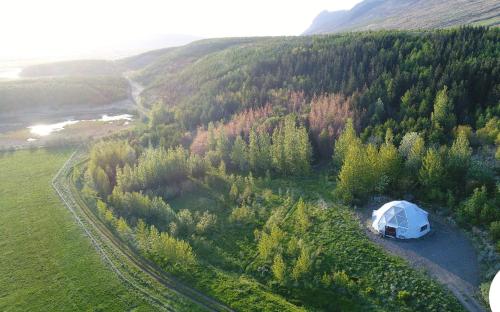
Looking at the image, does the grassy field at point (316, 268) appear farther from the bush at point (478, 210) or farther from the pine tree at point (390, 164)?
the bush at point (478, 210)

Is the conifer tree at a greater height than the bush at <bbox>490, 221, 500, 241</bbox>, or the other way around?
Answer: the bush at <bbox>490, 221, 500, 241</bbox>

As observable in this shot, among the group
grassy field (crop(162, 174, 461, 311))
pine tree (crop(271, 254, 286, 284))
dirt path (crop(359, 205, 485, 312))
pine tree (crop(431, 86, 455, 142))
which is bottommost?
grassy field (crop(162, 174, 461, 311))

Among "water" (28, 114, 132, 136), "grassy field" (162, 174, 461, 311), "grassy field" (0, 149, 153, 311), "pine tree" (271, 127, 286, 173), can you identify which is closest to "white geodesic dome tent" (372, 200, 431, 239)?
"grassy field" (162, 174, 461, 311)

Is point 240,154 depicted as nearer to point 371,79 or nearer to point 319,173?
point 319,173

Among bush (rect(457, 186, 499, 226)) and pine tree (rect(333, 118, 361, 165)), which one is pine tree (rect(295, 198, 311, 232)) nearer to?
pine tree (rect(333, 118, 361, 165))

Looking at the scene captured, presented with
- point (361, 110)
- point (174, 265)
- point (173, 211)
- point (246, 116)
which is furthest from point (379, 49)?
point (174, 265)

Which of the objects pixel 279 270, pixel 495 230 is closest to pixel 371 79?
pixel 495 230

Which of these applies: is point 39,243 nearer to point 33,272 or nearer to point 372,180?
point 33,272
